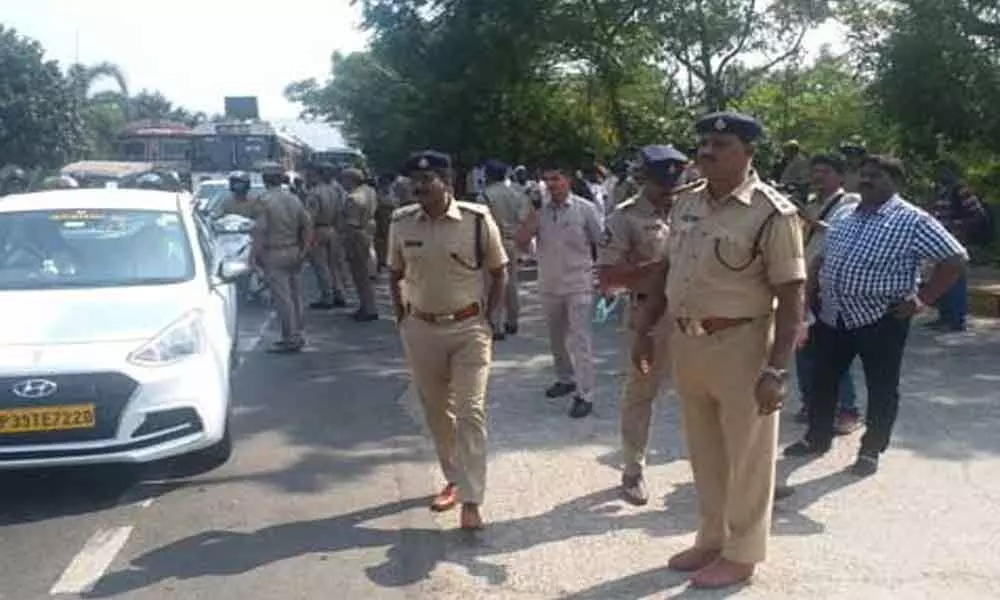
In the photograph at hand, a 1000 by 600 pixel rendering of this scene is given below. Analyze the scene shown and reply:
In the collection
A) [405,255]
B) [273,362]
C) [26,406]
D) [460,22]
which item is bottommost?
[273,362]

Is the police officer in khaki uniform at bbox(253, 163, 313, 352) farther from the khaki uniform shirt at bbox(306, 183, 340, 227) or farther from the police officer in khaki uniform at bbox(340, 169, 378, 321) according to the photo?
the khaki uniform shirt at bbox(306, 183, 340, 227)

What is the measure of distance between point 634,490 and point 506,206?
21.9 ft

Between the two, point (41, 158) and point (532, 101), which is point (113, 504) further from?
point (41, 158)

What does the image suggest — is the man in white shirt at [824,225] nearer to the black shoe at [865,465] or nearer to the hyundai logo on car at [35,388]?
the black shoe at [865,465]

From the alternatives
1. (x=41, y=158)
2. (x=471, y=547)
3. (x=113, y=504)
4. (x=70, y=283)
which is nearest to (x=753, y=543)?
(x=471, y=547)

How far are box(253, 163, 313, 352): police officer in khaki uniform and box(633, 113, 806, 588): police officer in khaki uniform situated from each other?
23.3 ft

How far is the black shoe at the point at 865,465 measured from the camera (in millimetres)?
7172

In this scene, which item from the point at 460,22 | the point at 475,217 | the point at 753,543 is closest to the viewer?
the point at 753,543

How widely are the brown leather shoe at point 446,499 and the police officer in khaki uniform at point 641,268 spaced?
860 millimetres

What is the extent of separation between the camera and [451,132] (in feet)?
87.5

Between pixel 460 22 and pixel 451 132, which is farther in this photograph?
pixel 451 132

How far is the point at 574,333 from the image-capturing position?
8.91 m

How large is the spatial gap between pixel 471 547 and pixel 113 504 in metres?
2.06

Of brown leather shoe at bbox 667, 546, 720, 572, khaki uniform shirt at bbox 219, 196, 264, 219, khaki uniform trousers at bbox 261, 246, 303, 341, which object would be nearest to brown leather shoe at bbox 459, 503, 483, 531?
brown leather shoe at bbox 667, 546, 720, 572
